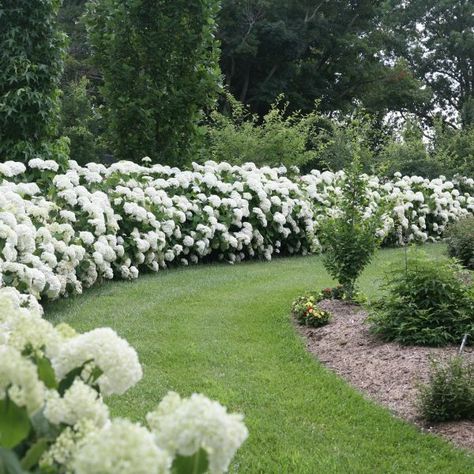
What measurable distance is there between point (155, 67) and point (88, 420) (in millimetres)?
10881

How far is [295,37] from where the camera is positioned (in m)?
27.0

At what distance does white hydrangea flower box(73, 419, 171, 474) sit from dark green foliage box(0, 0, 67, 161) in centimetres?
848

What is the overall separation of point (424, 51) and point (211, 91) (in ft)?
105

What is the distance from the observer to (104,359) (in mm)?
1434

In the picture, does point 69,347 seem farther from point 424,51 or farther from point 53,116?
point 424,51

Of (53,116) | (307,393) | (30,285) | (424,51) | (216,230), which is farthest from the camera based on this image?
(424,51)

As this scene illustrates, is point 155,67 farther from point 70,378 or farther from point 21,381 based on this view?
point 21,381

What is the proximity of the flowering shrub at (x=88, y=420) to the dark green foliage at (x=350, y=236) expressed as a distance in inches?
227

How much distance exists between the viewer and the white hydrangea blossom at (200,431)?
1.18 m

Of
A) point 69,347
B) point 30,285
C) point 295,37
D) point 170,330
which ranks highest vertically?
point 295,37

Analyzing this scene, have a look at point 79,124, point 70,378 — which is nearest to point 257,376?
point 70,378

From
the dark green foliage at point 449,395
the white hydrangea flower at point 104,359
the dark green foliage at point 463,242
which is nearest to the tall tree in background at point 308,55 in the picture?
the dark green foliage at point 463,242

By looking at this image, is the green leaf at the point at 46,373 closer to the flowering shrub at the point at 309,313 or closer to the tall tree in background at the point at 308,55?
the flowering shrub at the point at 309,313

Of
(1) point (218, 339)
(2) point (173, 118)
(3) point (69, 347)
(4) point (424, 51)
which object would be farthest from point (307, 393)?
(4) point (424, 51)
